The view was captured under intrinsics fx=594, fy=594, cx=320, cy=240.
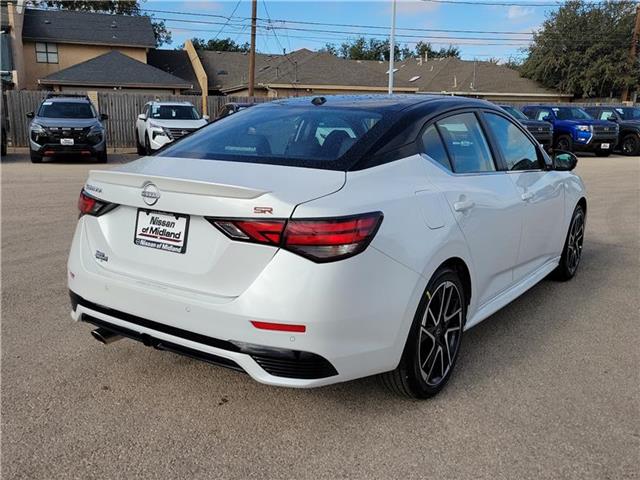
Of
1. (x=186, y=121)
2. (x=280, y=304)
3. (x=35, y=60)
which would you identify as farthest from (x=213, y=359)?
(x=35, y=60)

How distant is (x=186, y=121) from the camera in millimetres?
18016

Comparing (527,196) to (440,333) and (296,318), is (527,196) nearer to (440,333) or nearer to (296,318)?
(440,333)

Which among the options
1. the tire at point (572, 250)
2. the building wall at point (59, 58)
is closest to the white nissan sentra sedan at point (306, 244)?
the tire at point (572, 250)

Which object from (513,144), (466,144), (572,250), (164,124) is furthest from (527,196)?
(164,124)

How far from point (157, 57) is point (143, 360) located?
40.5m

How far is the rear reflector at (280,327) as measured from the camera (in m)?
2.65

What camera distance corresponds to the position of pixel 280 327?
2658 mm

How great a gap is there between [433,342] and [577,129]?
21.9 meters

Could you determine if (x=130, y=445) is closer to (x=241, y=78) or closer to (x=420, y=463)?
(x=420, y=463)

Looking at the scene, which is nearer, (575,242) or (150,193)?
(150,193)

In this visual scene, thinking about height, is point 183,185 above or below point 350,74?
below

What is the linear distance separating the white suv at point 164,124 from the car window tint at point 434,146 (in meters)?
14.1

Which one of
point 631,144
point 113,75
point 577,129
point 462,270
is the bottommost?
point 631,144

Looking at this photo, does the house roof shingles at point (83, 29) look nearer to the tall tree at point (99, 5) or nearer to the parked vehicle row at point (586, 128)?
the tall tree at point (99, 5)
